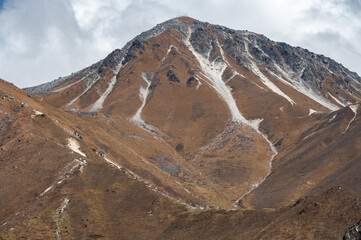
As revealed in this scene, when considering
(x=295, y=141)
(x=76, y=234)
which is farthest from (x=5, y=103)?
(x=295, y=141)

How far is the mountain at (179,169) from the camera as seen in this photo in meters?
41.5

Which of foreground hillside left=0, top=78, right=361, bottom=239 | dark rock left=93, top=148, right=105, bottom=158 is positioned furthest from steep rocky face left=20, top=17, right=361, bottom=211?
foreground hillside left=0, top=78, right=361, bottom=239

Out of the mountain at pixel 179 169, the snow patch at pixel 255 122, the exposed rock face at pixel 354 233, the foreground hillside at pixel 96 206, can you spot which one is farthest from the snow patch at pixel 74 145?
the snow patch at pixel 255 122

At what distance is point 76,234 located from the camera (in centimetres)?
4288

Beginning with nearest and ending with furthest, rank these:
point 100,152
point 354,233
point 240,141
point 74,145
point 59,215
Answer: point 354,233, point 59,215, point 74,145, point 100,152, point 240,141

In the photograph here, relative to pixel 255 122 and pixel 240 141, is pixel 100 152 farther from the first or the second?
pixel 255 122

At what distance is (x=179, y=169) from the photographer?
107875 mm

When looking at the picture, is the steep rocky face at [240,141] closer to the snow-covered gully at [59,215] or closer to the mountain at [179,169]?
the mountain at [179,169]

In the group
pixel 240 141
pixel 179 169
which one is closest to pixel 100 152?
pixel 179 169

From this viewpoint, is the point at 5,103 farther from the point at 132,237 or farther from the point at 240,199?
the point at 240,199

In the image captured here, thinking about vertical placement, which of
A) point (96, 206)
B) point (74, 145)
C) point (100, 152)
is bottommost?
point (96, 206)

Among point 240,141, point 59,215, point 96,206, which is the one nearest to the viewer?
point 59,215

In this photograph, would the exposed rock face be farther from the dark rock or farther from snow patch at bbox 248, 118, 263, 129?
snow patch at bbox 248, 118, 263, 129

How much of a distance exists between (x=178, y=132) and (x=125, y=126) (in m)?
33.0
